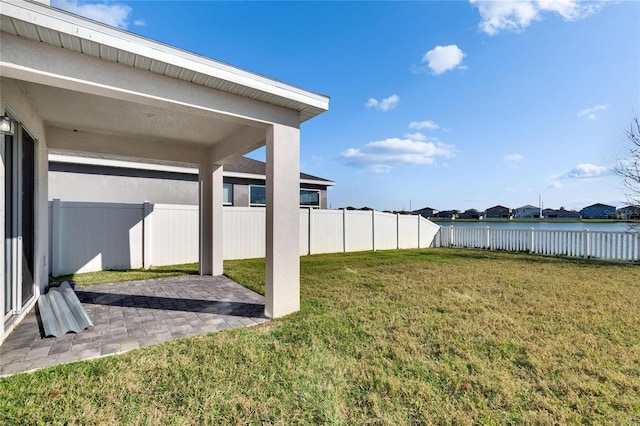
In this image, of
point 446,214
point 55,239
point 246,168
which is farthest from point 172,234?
point 446,214

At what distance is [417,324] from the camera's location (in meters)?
3.94

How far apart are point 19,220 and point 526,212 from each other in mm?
36609

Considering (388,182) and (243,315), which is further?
(388,182)

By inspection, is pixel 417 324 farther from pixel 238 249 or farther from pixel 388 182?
pixel 388 182

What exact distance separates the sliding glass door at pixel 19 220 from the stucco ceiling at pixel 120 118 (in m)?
Answer: 0.56

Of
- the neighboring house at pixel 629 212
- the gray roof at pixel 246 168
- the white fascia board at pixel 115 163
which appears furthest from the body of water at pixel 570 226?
the white fascia board at pixel 115 163

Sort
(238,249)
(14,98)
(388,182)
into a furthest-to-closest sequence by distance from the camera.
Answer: (388,182), (238,249), (14,98)

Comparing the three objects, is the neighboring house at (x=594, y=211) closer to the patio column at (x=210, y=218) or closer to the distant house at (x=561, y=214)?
the distant house at (x=561, y=214)

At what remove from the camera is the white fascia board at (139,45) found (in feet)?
7.76

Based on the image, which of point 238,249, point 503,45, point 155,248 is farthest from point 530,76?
point 155,248

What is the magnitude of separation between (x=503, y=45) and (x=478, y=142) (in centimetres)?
446

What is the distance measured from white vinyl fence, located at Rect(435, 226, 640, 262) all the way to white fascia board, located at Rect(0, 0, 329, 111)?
1144 cm

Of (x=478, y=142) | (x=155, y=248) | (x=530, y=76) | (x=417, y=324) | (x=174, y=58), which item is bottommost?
(x=417, y=324)

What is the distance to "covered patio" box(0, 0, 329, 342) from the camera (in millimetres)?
2629
